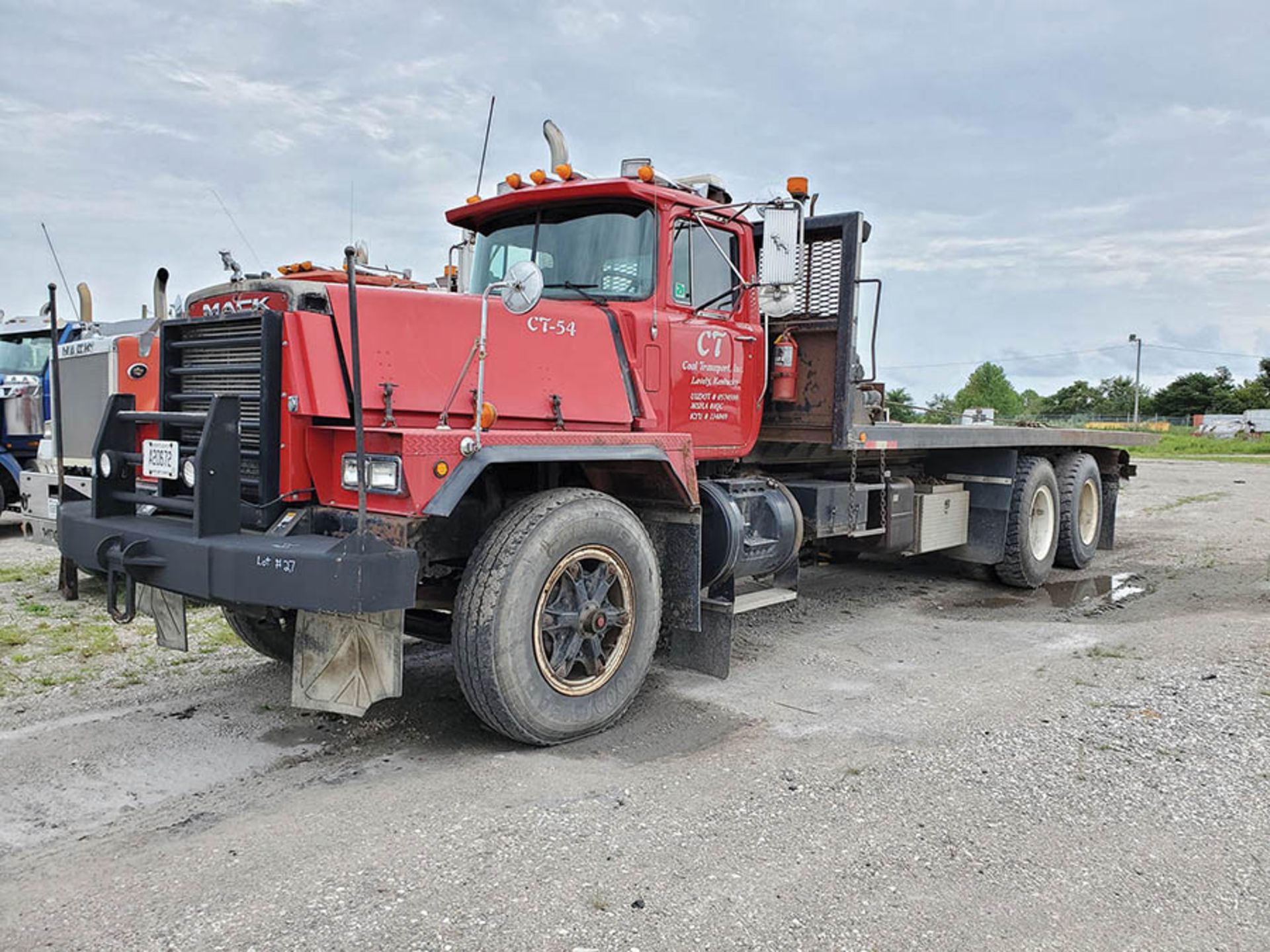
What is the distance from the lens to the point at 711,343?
6.04 m

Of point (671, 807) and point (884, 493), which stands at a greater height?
point (884, 493)

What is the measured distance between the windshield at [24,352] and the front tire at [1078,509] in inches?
449

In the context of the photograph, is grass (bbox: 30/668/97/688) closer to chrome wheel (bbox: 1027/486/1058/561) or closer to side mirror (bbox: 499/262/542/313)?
side mirror (bbox: 499/262/542/313)

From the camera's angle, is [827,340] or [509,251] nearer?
[509,251]

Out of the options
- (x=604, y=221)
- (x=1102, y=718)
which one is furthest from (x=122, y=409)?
(x=1102, y=718)

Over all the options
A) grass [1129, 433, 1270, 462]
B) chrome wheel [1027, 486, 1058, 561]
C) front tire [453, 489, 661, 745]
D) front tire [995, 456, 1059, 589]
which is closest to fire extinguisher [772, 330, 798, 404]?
front tire [453, 489, 661, 745]

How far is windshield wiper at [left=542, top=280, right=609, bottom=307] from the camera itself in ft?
18.3

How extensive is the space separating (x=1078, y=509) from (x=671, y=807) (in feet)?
26.0

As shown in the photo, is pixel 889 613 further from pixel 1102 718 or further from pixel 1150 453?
pixel 1150 453

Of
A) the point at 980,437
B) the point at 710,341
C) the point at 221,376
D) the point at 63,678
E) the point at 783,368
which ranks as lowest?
the point at 63,678

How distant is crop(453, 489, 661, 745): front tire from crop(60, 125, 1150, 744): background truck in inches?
0.5

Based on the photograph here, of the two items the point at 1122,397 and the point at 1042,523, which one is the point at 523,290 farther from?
the point at 1122,397

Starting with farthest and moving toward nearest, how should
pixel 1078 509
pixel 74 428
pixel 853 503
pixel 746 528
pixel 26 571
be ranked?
pixel 1078 509 → pixel 26 571 → pixel 74 428 → pixel 853 503 → pixel 746 528

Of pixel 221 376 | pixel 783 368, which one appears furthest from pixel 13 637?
pixel 783 368
